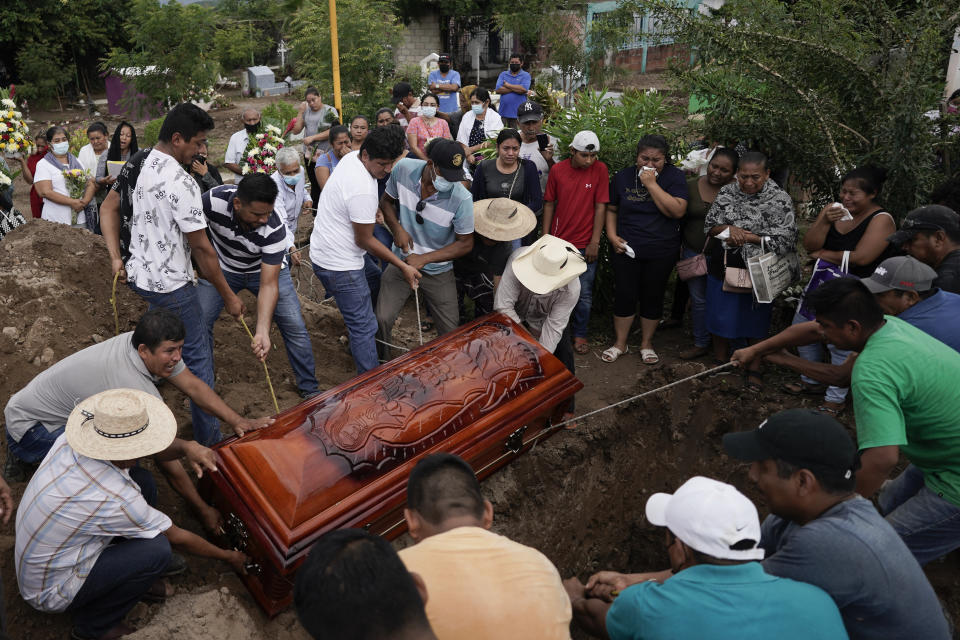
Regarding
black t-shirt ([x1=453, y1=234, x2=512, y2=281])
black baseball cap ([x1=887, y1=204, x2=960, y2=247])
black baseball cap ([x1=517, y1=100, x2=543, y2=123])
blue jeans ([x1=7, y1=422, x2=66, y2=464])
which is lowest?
blue jeans ([x1=7, y1=422, x2=66, y2=464])

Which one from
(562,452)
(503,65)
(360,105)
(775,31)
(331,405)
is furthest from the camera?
(503,65)

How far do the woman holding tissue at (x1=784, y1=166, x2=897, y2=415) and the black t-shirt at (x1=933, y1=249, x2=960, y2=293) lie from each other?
44cm

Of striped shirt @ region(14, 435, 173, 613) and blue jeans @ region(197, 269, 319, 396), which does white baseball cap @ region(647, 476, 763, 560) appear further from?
blue jeans @ region(197, 269, 319, 396)

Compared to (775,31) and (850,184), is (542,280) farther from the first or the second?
(775,31)

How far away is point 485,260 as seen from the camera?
451 cm

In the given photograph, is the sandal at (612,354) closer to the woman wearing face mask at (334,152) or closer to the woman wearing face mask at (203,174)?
the woman wearing face mask at (334,152)

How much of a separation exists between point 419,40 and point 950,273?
16.6 m

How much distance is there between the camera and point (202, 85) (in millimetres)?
12117

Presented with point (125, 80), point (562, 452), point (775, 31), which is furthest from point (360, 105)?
point (562, 452)

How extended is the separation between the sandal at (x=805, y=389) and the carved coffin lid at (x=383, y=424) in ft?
5.90

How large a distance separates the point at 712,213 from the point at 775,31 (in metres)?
1.25

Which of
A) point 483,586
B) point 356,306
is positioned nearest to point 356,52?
point 356,306

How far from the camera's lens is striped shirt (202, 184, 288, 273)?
357 cm

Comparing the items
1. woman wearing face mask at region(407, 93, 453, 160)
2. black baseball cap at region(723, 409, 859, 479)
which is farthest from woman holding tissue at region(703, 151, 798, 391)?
woman wearing face mask at region(407, 93, 453, 160)
